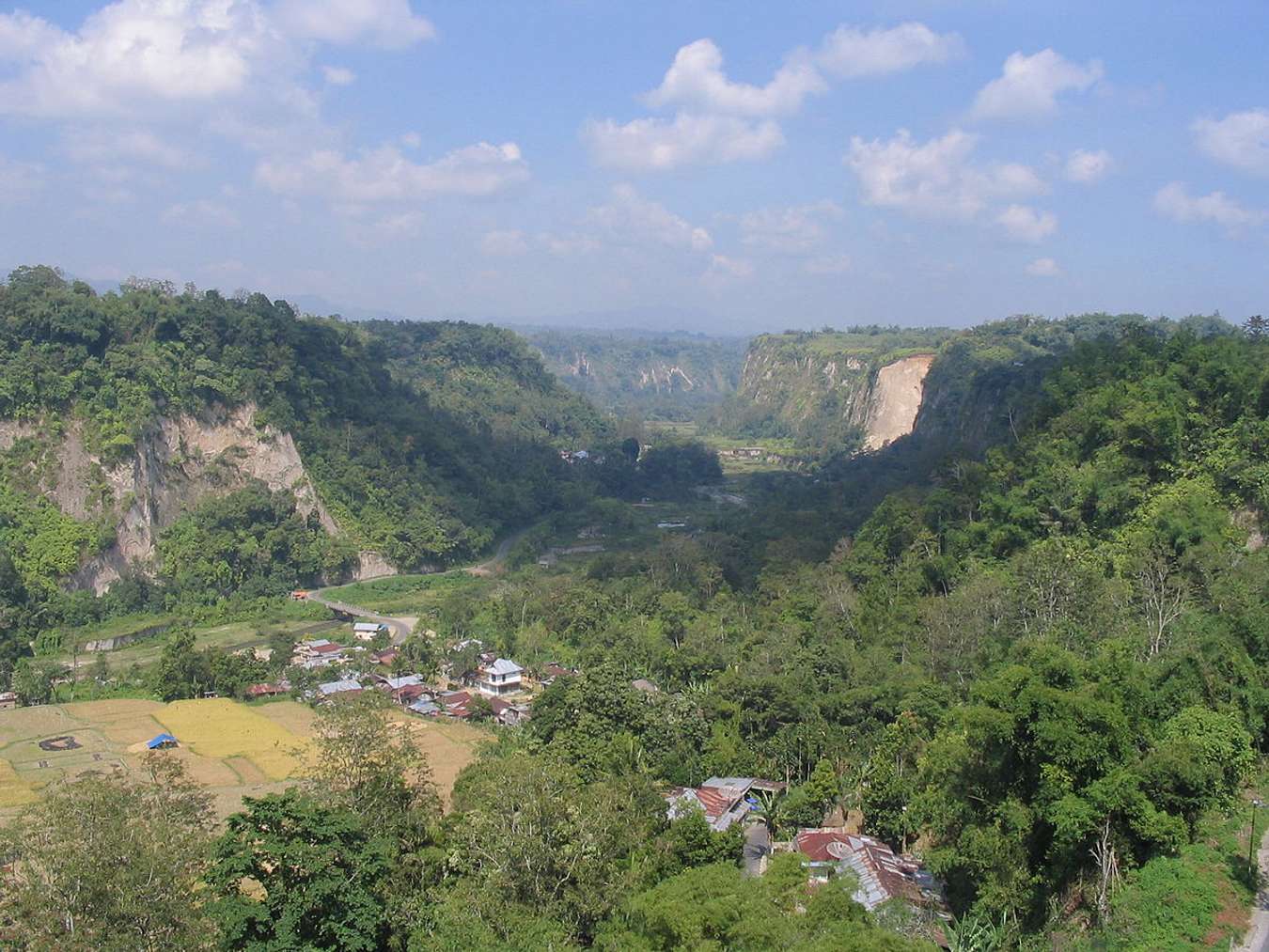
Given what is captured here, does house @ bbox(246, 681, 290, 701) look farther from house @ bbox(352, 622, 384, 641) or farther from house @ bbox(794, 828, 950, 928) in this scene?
house @ bbox(794, 828, 950, 928)

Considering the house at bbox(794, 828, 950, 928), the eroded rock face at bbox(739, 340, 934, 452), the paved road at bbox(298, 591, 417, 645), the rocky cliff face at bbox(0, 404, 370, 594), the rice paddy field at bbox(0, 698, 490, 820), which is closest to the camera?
the house at bbox(794, 828, 950, 928)

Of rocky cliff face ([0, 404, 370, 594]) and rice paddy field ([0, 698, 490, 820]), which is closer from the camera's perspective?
rice paddy field ([0, 698, 490, 820])

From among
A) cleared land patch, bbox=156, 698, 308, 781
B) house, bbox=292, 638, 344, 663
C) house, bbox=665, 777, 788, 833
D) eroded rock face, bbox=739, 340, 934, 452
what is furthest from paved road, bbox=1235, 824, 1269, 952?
eroded rock face, bbox=739, 340, 934, 452

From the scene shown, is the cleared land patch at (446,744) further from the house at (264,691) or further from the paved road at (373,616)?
the paved road at (373,616)

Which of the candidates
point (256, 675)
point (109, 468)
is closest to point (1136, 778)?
point (256, 675)

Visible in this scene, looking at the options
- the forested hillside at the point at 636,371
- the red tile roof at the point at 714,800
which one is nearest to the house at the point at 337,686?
the red tile roof at the point at 714,800

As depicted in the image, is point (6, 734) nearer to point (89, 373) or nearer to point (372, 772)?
point (372, 772)

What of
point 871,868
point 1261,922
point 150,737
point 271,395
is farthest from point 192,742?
point 271,395
